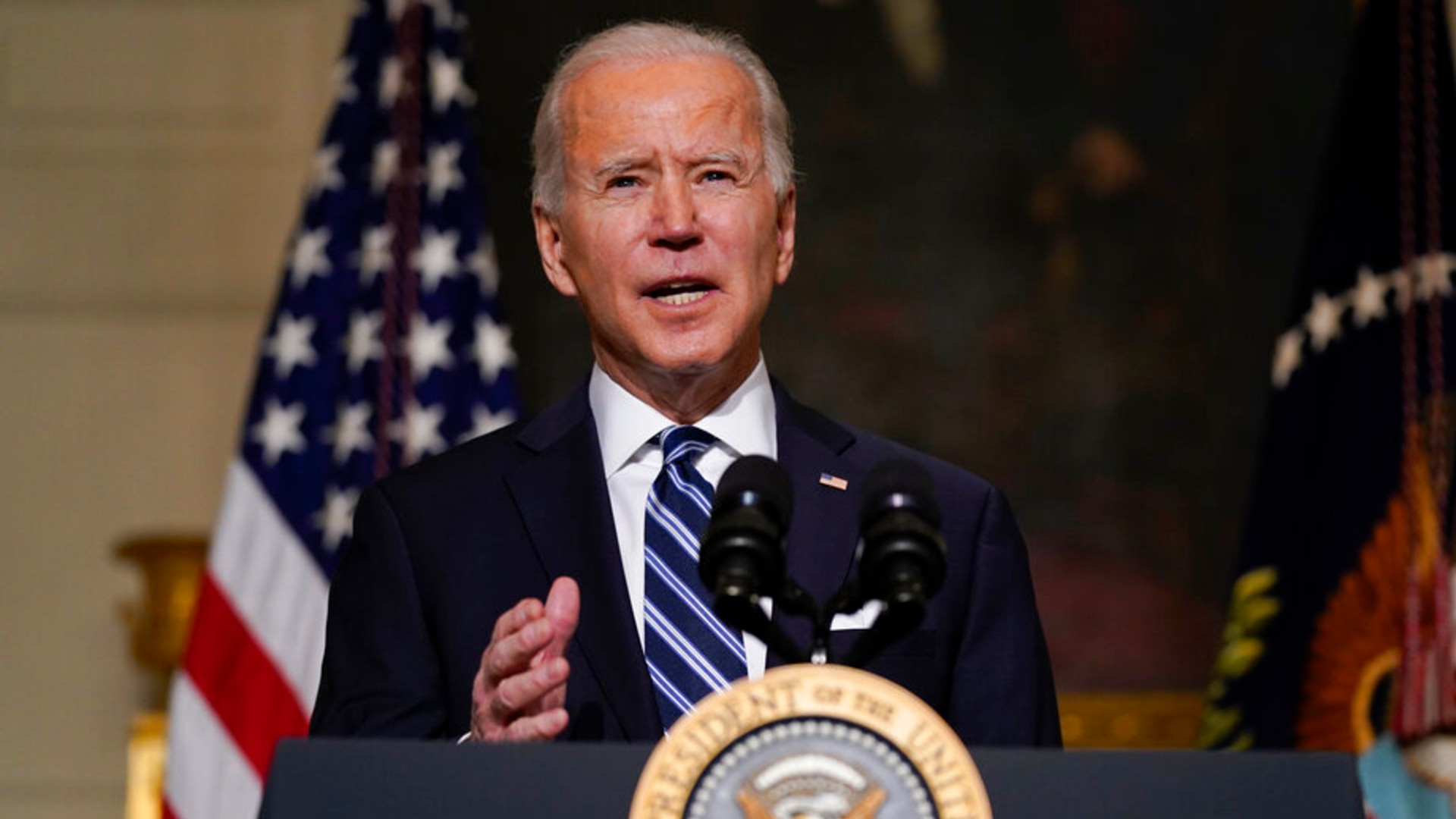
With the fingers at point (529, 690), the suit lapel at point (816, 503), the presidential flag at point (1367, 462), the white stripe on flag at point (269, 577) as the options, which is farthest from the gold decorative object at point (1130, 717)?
the fingers at point (529, 690)

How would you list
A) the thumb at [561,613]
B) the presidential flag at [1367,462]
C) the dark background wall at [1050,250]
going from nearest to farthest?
1. the thumb at [561,613]
2. the presidential flag at [1367,462]
3. the dark background wall at [1050,250]

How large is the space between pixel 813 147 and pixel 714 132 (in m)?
3.22

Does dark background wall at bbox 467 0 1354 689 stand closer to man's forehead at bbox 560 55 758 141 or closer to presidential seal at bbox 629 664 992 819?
man's forehead at bbox 560 55 758 141

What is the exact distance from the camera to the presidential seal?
1.48m

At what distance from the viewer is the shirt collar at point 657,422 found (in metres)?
2.42

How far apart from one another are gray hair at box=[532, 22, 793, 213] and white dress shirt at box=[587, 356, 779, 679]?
0.25 m

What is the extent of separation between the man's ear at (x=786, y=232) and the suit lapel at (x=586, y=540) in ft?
0.98

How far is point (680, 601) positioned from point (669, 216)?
453 millimetres

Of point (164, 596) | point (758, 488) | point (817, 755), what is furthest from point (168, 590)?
point (817, 755)

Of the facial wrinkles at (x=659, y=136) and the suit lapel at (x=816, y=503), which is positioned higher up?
the facial wrinkles at (x=659, y=136)

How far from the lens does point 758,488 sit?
1650mm

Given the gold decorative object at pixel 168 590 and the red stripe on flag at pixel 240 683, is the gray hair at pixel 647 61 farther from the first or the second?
the gold decorative object at pixel 168 590

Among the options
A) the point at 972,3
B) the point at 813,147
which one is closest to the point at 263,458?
the point at 813,147

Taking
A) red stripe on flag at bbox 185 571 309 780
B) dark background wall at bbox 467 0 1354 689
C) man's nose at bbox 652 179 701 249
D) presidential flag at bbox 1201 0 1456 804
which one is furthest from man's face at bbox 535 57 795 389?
dark background wall at bbox 467 0 1354 689
